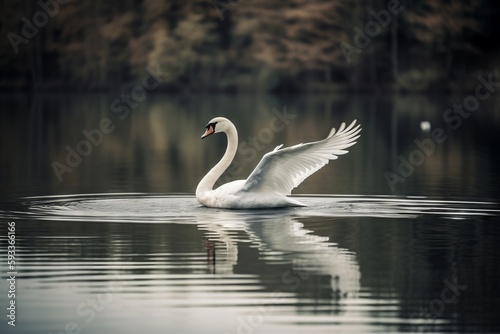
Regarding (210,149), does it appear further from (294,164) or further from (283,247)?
(283,247)

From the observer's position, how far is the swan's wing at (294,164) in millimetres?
14922

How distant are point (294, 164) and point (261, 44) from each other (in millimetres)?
56476

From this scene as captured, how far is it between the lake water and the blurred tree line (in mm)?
43064

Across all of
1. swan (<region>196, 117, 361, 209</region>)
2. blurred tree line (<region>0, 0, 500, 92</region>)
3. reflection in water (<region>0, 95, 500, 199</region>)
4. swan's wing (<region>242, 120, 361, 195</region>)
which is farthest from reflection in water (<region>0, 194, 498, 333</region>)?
blurred tree line (<region>0, 0, 500, 92</region>)

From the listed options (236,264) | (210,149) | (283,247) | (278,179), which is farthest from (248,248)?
(210,149)

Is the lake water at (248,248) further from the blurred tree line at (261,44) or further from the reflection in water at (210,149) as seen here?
the blurred tree line at (261,44)

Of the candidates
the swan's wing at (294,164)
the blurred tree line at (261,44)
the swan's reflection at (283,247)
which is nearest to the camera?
the swan's reflection at (283,247)

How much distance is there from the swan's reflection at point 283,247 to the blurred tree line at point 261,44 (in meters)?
51.4

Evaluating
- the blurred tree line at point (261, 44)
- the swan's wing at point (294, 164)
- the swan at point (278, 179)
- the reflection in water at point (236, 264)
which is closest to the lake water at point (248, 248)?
the reflection in water at point (236, 264)

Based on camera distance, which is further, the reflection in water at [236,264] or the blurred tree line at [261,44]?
the blurred tree line at [261,44]

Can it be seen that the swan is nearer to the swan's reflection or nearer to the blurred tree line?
the swan's reflection

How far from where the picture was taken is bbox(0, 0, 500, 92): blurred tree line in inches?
2699

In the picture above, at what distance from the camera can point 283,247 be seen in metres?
12.1

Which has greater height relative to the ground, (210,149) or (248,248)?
(210,149)
